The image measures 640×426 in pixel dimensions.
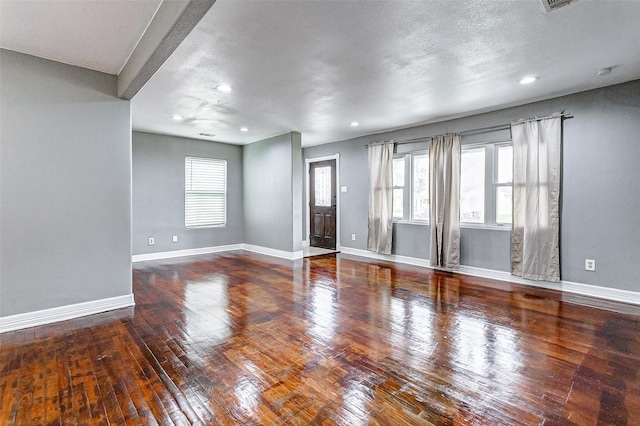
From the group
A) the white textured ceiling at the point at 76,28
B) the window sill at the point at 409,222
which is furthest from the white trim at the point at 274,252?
the white textured ceiling at the point at 76,28

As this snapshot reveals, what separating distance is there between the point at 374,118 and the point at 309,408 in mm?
4398

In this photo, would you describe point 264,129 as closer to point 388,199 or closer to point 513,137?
point 388,199

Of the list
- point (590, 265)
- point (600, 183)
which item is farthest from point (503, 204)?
point (590, 265)

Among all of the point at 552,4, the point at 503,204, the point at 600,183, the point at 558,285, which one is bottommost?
the point at 558,285

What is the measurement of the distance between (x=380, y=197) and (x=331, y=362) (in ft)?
13.9

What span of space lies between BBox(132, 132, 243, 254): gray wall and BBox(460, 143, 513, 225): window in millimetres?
5205

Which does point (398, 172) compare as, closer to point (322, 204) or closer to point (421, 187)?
point (421, 187)

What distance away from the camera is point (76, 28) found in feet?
8.25

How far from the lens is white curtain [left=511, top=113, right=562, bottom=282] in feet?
13.5

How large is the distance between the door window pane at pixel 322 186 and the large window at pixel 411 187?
6.07 feet

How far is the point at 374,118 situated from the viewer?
515cm

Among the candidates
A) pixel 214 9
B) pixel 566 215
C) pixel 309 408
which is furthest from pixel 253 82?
pixel 566 215

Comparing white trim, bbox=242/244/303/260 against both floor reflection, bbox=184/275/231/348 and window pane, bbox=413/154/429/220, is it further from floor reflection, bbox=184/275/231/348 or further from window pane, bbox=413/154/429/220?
window pane, bbox=413/154/429/220

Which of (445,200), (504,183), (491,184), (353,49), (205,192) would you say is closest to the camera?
(353,49)
